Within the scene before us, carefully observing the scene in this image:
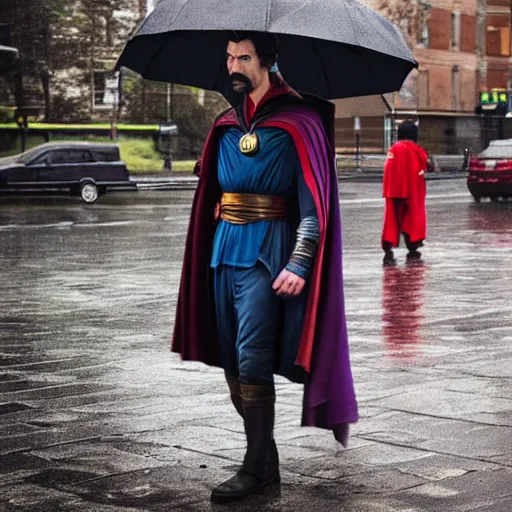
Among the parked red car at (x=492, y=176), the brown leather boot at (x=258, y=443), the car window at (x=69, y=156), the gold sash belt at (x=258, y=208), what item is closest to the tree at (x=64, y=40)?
the car window at (x=69, y=156)

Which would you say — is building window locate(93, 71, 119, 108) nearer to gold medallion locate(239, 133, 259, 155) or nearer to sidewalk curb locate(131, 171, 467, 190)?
sidewalk curb locate(131, 171, 467, 190)

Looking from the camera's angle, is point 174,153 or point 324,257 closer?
point 324,257

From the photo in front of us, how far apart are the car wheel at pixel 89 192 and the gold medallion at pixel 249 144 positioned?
28248mm

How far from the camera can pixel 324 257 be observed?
519cm

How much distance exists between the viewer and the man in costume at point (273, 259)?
510cm

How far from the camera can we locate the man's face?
17.0 ft

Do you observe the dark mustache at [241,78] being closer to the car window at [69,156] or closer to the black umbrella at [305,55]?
the black umbrella at [305,55]

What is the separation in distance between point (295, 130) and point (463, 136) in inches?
2534

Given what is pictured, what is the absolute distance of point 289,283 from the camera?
16.5ft

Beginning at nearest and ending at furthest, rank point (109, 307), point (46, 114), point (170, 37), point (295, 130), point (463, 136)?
point (295, 130)
point (170, 37)
point (109, 307)
point (46, 114)
point (463, 136)

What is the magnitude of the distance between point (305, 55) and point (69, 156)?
2859 cm

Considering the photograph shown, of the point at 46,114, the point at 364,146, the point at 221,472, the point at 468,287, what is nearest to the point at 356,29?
the point at 221,472

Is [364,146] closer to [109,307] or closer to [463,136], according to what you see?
[463,136]

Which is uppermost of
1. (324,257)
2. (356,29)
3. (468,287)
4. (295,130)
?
(356,29)
